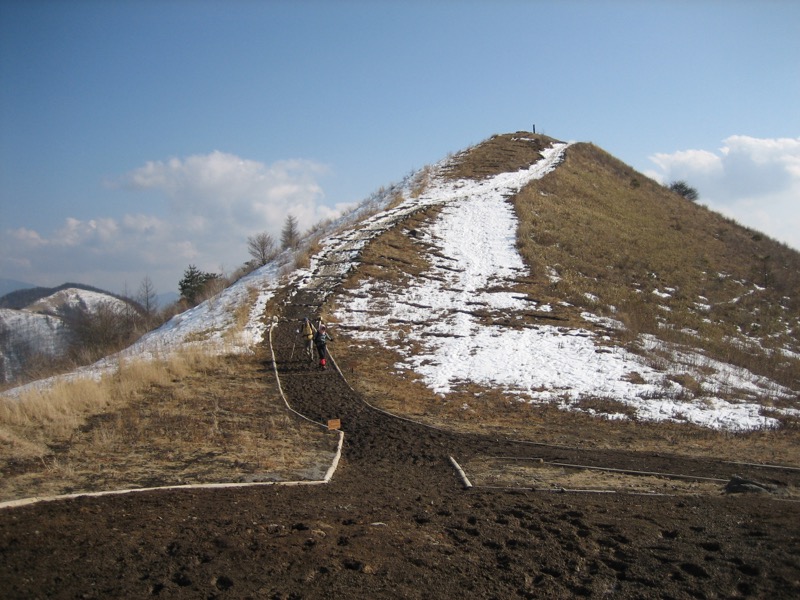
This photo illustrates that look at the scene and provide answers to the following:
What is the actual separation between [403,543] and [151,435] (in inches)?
223

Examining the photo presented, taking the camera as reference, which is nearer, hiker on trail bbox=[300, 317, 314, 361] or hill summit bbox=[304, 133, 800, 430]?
hill summit bbox=[304, 133, 800, 430]

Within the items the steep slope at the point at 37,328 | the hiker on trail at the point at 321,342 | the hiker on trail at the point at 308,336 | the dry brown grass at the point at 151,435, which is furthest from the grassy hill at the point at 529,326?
the steep slope at the point at 37,328

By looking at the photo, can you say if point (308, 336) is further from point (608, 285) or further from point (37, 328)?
point (37, 328)

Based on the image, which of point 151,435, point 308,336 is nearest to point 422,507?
point 151,435

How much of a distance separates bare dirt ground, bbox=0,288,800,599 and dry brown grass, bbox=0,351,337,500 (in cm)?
103

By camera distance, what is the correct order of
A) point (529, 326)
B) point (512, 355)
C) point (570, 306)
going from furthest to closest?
1. point (570, 306)
2. point (529, 326)
3. point (512, 355)

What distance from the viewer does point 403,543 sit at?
5.07m

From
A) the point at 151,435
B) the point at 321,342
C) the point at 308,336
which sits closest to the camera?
the point at 151,435

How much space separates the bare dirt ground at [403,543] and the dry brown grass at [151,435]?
3.37 ft

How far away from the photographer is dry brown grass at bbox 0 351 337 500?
702 cm

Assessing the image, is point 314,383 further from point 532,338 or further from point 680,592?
point 680,592

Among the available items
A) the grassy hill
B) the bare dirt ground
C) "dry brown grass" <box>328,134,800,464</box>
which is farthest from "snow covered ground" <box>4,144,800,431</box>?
the bare dirt ground

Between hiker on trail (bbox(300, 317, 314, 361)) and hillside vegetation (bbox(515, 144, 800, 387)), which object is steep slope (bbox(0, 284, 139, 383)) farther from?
hillside vegetation (bbox(515, 144, 800, 387))

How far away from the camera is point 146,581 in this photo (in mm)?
4012
